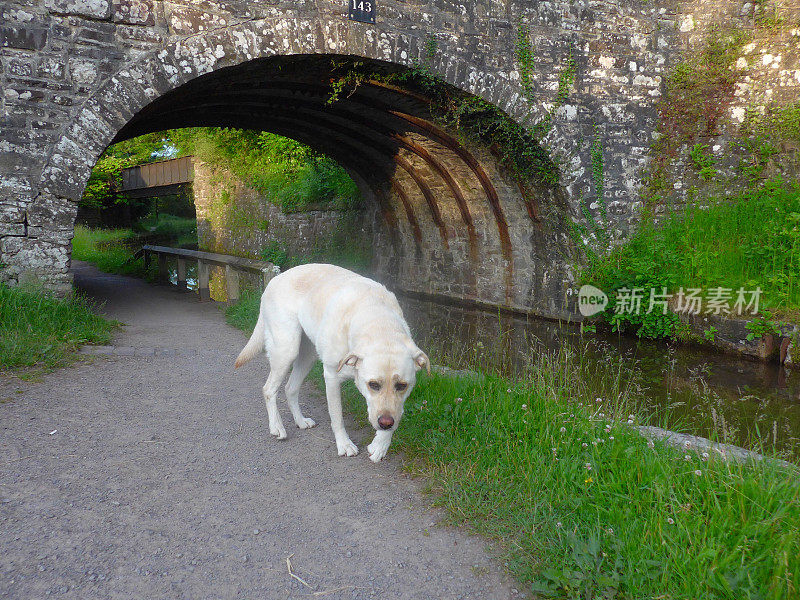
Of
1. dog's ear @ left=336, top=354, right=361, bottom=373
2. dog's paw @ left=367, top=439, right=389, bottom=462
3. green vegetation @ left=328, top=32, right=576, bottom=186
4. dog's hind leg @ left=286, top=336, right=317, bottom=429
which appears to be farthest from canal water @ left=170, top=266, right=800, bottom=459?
green vegetation @ left=328, top=32, right=576, bottom=186

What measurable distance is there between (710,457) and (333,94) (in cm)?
685

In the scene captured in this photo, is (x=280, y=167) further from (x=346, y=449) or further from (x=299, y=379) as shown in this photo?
(x=346, y=449)

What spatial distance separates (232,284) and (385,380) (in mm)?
7669

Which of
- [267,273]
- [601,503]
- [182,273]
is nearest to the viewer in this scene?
[601,503]

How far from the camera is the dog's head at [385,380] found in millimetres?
2838

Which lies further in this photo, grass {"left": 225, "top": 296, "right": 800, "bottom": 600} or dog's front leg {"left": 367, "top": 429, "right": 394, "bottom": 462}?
dog's front leg {"left": 367, "top": 429, "right": 394, "bottom": 462}

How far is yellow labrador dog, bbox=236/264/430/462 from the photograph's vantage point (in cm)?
287

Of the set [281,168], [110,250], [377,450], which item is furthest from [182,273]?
[110,250]

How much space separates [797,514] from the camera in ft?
7.27

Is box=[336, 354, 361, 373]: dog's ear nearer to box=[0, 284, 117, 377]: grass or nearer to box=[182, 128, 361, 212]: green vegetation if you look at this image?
box=[0, 284, 117, 377]: grass

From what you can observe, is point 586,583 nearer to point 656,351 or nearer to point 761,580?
point 761,580

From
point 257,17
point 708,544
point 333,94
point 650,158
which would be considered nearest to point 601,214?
point 650,158

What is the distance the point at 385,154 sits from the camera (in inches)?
444

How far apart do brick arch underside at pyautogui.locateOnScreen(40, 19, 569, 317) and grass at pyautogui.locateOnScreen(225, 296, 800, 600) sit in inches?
184
